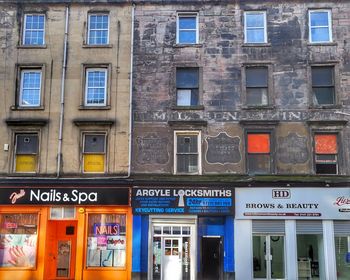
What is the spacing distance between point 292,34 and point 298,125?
4383 mm

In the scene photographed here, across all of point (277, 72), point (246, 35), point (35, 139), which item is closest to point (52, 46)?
point (35, 139)

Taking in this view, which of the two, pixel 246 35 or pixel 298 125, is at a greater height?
pixel 246 35

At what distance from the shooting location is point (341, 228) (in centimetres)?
2109

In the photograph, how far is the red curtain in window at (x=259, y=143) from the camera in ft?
→ 71.8

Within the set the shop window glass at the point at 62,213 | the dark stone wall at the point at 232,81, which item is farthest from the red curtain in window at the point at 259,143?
the shop window glass at the point at 62,213

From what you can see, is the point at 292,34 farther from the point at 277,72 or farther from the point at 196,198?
the point at 196,198

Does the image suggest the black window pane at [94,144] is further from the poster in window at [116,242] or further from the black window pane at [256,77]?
the black window pane at [256,77]

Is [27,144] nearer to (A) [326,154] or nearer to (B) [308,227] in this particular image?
(B) [308,227]

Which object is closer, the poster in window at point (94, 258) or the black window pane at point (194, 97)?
the poster in window at point (94, 258)

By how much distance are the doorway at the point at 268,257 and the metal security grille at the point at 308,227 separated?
0.84m

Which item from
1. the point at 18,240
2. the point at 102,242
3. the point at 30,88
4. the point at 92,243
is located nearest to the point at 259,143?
the point at 102,242

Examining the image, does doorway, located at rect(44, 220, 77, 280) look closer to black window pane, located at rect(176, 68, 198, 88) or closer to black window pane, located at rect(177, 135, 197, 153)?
black window pane, located at rect(177, 135, 197, 153)

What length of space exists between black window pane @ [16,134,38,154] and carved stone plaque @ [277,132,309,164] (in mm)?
11127

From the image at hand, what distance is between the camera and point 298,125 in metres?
21.9
